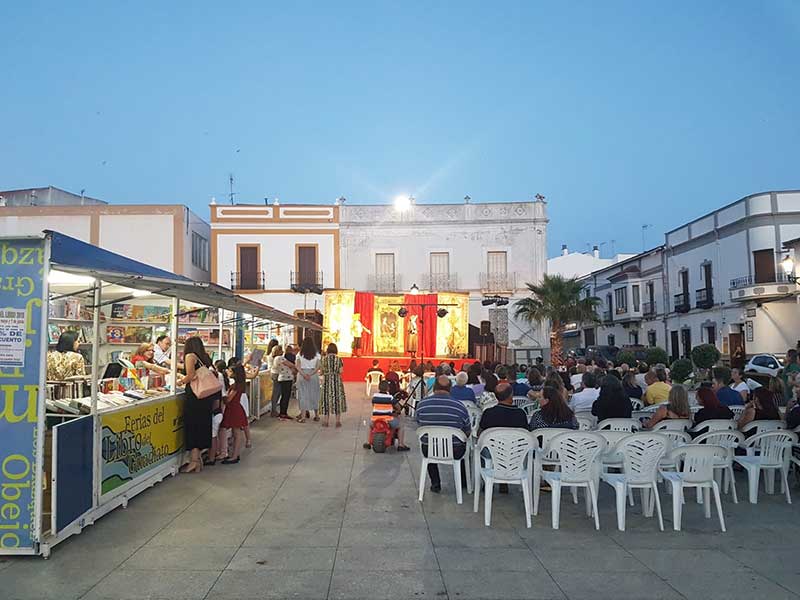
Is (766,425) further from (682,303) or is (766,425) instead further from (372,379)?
(682,303)

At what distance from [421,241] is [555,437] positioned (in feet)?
87.8

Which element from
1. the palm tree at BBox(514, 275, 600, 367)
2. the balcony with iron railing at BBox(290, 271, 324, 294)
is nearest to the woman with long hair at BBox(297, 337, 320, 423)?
the palm tree at BBox(514, 275, 600, 367)

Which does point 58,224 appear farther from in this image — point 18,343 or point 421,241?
point 18,343

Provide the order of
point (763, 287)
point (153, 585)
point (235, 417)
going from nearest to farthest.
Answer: point (153, 585) < point (235, 417) < point (763, 287)

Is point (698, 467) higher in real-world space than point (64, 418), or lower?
lower

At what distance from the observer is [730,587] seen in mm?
4223

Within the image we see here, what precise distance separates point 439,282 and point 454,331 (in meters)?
4.44

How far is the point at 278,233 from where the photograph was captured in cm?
3142

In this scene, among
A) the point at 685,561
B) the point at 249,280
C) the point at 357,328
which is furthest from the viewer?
the point at 249,280

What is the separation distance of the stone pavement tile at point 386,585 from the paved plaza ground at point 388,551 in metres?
0.01

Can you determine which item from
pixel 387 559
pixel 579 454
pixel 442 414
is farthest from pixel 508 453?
pixel 387 559

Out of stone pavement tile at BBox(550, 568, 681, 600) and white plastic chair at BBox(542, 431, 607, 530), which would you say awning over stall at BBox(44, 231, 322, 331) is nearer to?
white plastic chair at BBox(542, 431, 607, 530)

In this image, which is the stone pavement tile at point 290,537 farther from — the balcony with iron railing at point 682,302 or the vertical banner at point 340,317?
the balcony with iron railing at point 682,302

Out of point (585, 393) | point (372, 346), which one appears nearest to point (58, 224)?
point (372, 346)
